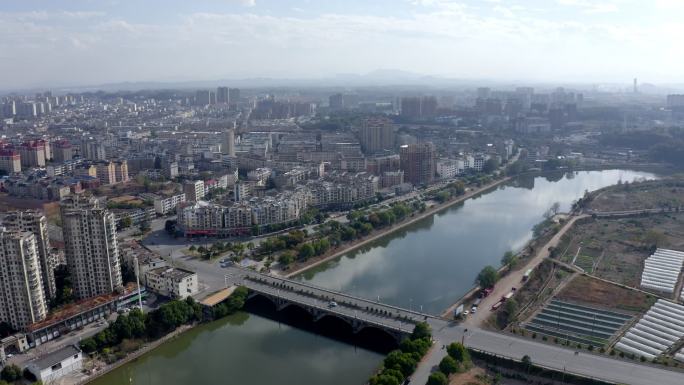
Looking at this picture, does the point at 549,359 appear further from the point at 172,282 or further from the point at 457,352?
the point at 172,282

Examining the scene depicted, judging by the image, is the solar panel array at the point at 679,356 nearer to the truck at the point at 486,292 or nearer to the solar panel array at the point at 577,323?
the solar panel array at the point at 577,323

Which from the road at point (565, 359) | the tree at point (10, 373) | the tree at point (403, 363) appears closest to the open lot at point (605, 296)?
the road at point (565, 359)

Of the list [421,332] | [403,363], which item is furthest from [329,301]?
[403,363]

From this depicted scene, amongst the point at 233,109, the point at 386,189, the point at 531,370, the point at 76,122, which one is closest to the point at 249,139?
the point at 386,189

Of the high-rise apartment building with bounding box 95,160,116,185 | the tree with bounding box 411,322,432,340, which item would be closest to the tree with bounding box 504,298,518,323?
the tree with bounding box 411,322,432,340

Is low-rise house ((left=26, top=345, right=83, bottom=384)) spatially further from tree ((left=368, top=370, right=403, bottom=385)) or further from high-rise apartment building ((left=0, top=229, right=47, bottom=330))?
tree ((left=368, top=370, right=403, bottom=385))

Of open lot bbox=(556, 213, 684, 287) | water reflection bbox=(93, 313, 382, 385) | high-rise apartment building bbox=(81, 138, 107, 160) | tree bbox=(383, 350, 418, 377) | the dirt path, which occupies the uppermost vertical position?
high-rise apartment building bbox=(81, 138, 107, 160)
